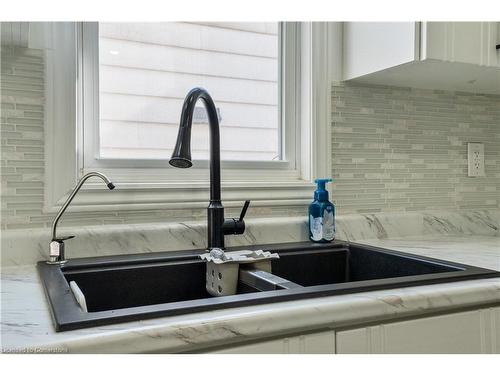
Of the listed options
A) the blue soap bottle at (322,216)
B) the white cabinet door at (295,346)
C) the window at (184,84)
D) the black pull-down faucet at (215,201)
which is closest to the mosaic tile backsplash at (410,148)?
the blue soap bottle at (322,216)

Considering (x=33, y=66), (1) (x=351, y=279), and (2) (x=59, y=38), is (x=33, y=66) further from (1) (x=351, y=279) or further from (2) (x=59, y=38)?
(1) (x=351, y=279)

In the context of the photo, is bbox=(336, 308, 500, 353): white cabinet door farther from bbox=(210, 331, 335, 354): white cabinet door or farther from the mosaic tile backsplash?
the mosaic tile backsplash

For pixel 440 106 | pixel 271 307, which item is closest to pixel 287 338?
pixel 271 307

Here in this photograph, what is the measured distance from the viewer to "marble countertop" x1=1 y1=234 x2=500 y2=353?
2.06 feet

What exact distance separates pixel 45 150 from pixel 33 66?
222mm

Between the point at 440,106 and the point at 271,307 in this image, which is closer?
the point at 271,307

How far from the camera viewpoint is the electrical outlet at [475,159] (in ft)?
5.98

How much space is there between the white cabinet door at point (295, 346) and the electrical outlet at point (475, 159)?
4.35 feet

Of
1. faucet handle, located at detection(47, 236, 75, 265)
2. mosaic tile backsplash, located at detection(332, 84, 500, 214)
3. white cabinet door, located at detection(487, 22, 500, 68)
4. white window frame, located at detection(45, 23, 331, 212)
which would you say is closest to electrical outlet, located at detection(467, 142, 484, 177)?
mosaic tile backsplash, located at detection(332, 84, 500, 214)

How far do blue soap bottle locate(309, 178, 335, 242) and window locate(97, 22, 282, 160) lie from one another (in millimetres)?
258

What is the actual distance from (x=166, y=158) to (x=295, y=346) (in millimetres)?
865

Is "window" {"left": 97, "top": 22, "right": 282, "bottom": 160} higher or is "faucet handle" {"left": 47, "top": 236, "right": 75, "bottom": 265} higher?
"window" {"left": 97, "top": 22, "right": 282, "bottom": 160}

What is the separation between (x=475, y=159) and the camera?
1.83 metres
